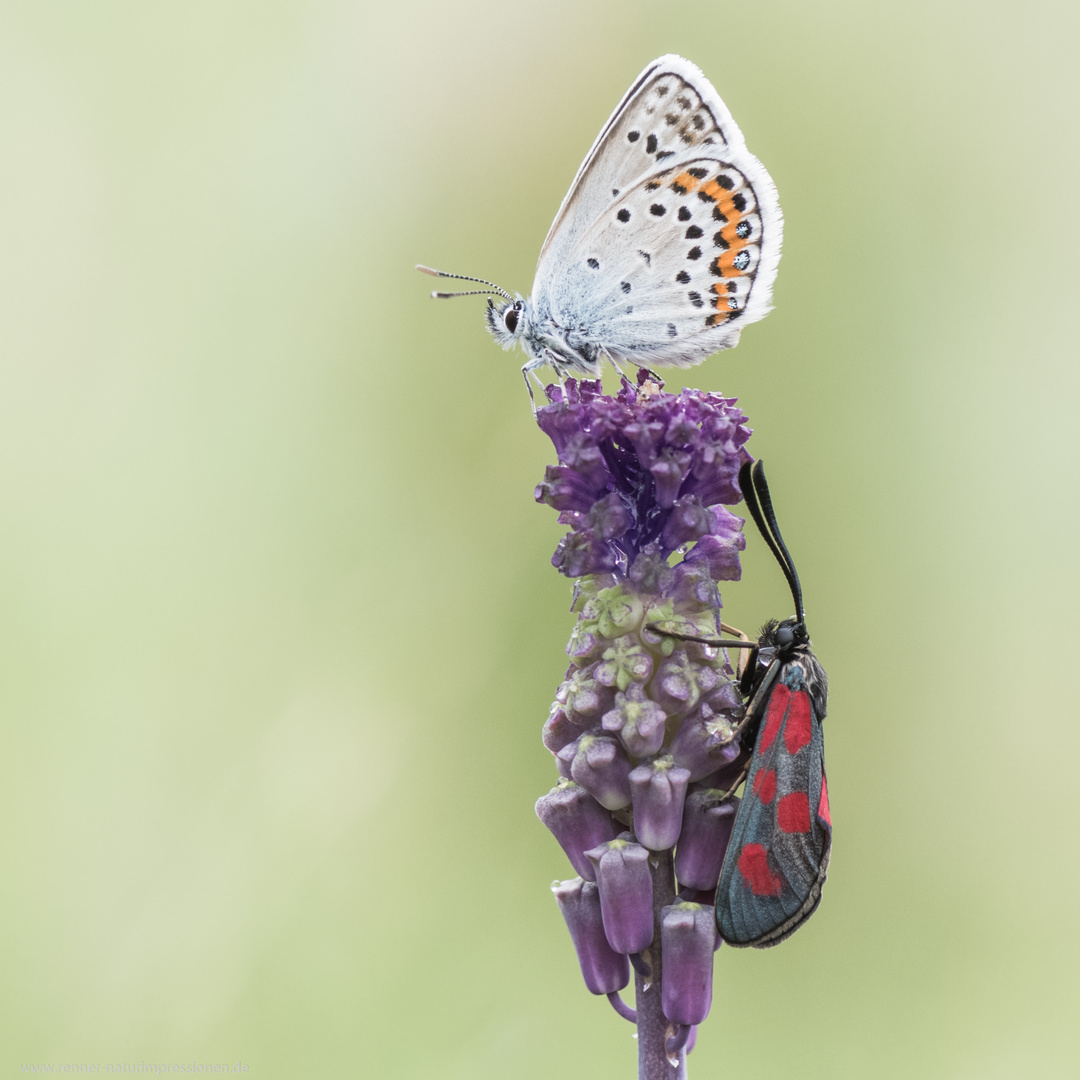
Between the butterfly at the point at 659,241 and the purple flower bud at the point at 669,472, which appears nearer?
the purple flower bud at the point at 669,472

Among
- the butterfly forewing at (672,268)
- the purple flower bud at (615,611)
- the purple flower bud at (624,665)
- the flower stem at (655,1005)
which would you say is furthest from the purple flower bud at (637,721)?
the butterfly forewing at (672,268)

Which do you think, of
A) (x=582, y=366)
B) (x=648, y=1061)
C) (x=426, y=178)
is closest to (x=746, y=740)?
(x=648, y=1061)

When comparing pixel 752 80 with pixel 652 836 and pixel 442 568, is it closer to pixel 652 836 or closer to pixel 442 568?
pixel 442 568

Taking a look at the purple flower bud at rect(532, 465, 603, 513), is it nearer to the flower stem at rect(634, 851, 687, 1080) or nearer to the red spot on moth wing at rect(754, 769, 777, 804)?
the red spot on moth wing at rect(754, 769, 777, 804)

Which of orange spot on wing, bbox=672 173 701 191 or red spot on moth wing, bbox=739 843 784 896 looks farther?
orange spot on wing, bbox=672 173 701 191

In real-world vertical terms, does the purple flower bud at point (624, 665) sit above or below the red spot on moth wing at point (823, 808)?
above

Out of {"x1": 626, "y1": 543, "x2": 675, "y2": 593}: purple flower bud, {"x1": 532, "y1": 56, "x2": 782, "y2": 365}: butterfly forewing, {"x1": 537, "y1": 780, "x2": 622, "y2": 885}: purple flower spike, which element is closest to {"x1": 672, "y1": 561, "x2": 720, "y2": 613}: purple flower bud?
{"x1": 626, "y1": 543, "x2": 675, "y2": 593}: purple flower bud

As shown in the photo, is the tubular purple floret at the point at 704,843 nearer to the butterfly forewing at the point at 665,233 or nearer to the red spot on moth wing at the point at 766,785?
the red spot on moth wing at the point at 766,785

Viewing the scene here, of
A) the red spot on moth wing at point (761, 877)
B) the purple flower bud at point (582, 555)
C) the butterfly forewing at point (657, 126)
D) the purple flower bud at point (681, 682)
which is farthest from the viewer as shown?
the butterfly forewing at point (657, 126)
